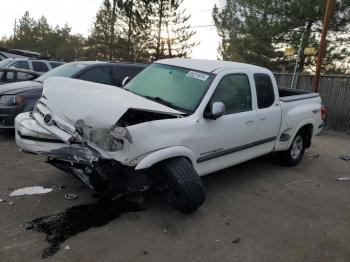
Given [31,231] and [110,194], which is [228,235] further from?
[31,231]

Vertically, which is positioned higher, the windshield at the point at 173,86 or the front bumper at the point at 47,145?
Result: the windshield at the point at 173,86

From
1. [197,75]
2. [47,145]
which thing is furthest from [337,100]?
[47,145]

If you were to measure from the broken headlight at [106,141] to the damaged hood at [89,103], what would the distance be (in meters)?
0.12

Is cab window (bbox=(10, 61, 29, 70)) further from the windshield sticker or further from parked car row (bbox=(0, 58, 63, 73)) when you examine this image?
the windshield sticker

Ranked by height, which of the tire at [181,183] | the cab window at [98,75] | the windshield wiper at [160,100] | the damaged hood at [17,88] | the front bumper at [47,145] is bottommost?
the tire at [181,183]

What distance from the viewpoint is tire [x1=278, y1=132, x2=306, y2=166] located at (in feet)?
23.4

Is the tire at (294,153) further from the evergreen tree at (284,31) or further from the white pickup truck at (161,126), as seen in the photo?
the evergreen tree at (284,31)

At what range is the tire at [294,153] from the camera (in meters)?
7.13

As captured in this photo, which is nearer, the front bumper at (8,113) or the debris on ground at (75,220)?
the debris on ground at (75,220)

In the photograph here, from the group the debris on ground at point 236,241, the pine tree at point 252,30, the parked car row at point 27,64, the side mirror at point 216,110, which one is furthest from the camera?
the pine tree at point 252,30

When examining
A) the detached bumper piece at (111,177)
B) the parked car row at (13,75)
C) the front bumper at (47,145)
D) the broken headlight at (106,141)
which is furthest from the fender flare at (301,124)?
the parked car row at (13,75)

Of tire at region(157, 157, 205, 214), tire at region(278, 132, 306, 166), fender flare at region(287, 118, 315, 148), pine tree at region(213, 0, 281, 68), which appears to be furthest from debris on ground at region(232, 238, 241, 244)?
pine tree at region(213, 0, 281, 68)

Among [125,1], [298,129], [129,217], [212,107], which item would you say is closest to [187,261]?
[129,217]

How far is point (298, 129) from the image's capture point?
692 centimetres
